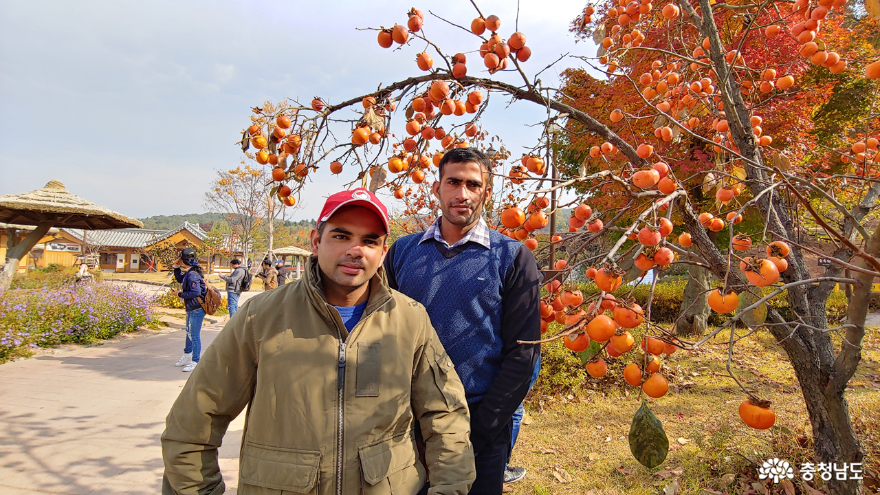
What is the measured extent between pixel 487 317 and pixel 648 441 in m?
0.65

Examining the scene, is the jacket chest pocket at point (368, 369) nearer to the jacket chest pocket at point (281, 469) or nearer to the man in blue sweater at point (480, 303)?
the jacket chest pocket at point (281, 469)

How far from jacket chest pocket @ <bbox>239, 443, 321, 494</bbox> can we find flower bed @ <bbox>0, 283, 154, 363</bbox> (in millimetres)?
6844

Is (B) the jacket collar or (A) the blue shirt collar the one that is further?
(A) the blue shirt collar

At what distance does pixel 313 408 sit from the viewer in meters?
1.21

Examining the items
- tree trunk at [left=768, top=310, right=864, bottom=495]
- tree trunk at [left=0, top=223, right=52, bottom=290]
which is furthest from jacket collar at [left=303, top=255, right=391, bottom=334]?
tree trunk at [left=0, top=223, right=52, bottom=290]

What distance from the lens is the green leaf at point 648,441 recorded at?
1303 millimetres

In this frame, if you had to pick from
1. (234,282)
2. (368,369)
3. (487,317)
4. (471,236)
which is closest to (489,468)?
(487,317)

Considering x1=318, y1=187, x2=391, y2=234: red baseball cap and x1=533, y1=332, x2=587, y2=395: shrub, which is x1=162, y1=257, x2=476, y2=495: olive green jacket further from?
x1=533, y1=332, x2=587, y2=395: shrub

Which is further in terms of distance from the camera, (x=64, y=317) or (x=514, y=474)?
(x=64, y=317)

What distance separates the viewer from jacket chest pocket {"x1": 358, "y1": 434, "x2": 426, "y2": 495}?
3.95ft

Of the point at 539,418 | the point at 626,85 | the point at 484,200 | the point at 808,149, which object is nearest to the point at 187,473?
the point at 484,200

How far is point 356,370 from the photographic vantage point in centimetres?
126

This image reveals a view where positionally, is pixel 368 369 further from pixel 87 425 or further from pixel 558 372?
pixel 87 425

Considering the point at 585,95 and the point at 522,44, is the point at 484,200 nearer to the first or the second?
the point at 522,44
